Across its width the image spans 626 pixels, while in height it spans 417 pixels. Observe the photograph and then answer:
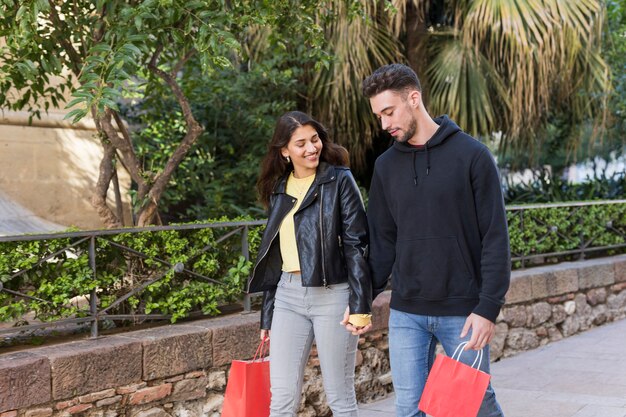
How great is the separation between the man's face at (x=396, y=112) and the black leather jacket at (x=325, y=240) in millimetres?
488

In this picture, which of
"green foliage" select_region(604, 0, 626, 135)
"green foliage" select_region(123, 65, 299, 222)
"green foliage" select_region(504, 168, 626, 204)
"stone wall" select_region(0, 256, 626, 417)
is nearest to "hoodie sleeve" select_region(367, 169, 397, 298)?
"stone wall" select_region(0, 256, 626, 417)

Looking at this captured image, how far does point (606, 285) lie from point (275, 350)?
19.9 feet

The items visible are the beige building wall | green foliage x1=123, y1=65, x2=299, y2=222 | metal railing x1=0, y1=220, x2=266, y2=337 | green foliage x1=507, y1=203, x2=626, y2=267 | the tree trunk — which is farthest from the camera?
green foliage x1=507, y1=203, x2=626, y2=267

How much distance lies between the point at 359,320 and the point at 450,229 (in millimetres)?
598

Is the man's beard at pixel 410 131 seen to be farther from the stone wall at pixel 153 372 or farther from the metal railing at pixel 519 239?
the metal railing at pixel 519 239

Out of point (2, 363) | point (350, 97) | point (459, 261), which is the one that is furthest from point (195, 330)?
point (350, 97)

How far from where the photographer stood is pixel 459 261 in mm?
3152

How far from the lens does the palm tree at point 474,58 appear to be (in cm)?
820

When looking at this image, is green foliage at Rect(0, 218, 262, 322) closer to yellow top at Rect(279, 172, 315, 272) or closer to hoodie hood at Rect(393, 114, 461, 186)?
yellow top at Rect(279, 172, 315, 272)

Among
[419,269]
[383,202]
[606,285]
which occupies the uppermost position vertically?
[383,202]

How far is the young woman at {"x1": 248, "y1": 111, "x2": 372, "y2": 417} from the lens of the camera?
3.58 metres

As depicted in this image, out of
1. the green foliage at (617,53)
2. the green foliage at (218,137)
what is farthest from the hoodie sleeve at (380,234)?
the green foliage at (617,53)

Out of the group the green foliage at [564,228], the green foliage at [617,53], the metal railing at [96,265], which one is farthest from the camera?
the green foliage at [617,53]

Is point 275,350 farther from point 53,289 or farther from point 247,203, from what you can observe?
point 247,203
